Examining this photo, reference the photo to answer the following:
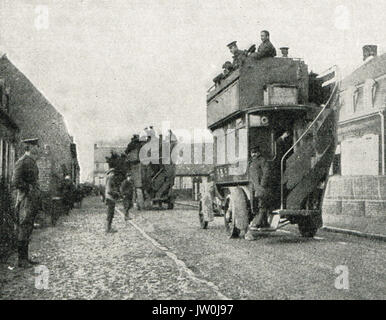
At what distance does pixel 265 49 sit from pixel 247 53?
0.73m

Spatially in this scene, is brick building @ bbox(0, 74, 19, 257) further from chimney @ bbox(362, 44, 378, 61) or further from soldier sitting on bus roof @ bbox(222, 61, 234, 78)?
chimney @ bbox(362, 44, 378, 61)

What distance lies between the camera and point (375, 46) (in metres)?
30.0

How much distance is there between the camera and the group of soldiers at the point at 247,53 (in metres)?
11.4

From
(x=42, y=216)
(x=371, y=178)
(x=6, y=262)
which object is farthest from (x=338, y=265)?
(x=42, y=216)

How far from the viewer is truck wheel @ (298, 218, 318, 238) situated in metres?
11.3

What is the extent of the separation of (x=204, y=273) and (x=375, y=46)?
26256mm

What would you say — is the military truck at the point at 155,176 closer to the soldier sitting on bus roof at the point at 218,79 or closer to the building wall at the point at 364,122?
the building wall at the point at 364,122

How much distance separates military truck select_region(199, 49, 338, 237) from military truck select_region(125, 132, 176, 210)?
14.1m

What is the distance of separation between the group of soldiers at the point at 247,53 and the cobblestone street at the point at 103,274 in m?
4.47

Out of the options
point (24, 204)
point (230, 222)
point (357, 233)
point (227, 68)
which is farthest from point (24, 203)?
point (357, 233)

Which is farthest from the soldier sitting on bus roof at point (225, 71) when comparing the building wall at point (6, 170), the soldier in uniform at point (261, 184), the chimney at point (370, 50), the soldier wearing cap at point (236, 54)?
the chimney at point (370, 50)

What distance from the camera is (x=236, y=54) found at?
12242mm
